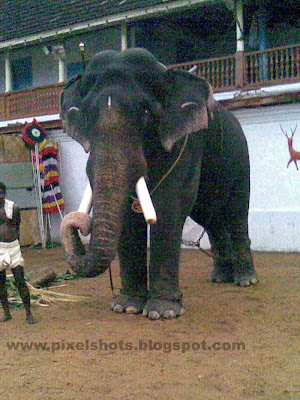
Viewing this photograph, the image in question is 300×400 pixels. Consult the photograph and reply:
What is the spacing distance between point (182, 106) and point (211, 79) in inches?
286

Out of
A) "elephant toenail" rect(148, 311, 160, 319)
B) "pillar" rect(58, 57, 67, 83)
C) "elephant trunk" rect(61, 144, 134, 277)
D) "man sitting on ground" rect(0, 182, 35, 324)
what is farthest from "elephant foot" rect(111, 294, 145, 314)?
"pillar" rect(58, 57, 67, 83)

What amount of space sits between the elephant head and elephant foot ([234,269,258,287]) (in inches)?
96.6

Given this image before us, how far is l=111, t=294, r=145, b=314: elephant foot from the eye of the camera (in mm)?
5277

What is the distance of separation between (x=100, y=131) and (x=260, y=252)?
22.1 ft

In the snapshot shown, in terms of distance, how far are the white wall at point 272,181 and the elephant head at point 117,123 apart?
17.1ft

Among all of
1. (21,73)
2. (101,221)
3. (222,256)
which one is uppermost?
(21,73)

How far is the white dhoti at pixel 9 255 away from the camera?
4855 millimetres

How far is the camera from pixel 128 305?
531cm

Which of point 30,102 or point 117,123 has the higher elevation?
point 30,102

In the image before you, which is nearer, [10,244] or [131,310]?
[10,244]

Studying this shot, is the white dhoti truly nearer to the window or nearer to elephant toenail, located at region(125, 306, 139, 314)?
elephant toenail, located at region(125, 306, 139, 314)

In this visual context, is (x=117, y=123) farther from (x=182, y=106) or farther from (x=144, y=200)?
(x=182, y=106)

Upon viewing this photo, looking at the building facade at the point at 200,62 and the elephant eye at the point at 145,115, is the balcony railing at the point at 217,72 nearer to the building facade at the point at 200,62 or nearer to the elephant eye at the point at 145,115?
the building facade at the point at 200,62

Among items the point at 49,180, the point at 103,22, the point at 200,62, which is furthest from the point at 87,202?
the point at 103,22
